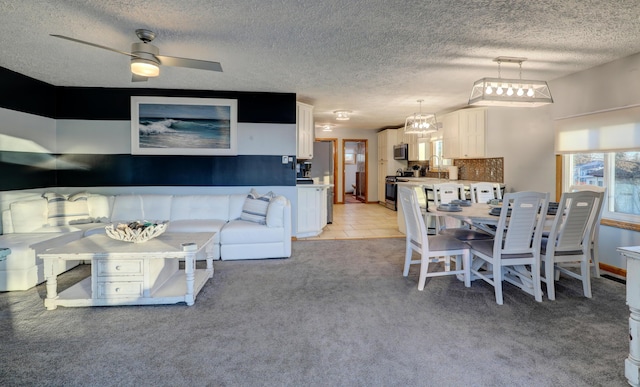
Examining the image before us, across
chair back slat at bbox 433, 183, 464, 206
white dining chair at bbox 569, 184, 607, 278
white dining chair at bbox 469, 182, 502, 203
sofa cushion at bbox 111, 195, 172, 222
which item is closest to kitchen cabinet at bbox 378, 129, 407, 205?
white dining chair at bbox 469, 182, 502, 203

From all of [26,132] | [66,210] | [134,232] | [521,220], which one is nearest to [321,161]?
[66,210]

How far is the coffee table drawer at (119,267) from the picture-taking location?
9.36 feet

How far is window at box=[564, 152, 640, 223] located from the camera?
373 cm

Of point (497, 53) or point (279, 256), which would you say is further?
point (279, 256)

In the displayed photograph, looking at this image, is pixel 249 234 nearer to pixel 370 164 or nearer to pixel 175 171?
pixel 175 171

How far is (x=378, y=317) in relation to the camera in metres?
2.71

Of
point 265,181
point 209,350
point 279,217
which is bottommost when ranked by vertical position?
point 209,350

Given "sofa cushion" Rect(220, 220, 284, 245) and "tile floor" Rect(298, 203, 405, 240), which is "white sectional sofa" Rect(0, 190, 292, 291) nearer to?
"sofa cushion" Rect(220, 220, 284, 245)

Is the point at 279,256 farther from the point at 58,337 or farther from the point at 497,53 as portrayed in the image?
the point at 497,53

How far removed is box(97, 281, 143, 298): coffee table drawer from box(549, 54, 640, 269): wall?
15.9 feet

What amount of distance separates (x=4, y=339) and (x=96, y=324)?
1.73 ft

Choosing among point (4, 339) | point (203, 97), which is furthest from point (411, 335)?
point (203, 97)

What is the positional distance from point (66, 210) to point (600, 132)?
6.38m

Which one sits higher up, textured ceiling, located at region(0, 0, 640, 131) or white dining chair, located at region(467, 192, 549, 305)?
textured ceiling, located at region(0, 0, 640, 131)
